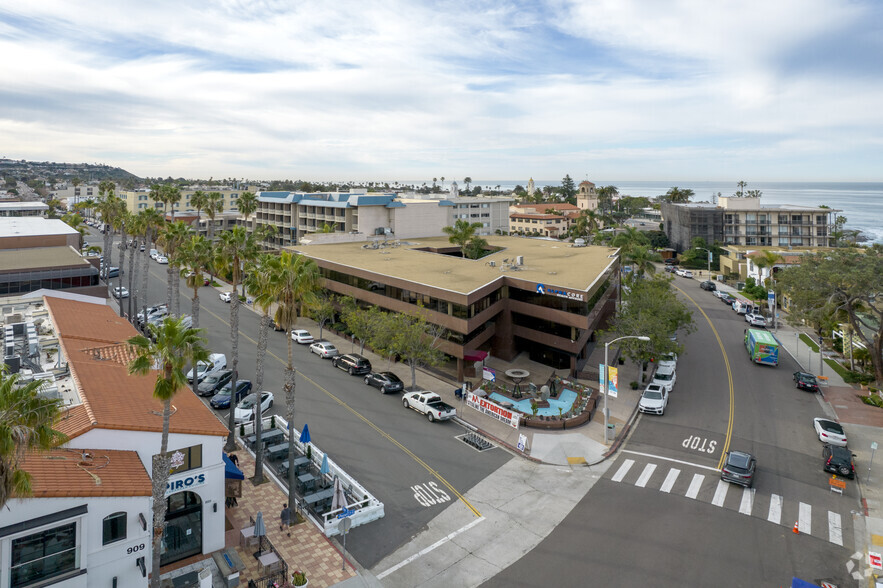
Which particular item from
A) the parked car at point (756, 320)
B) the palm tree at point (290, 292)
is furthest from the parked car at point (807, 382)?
the palm tree at point (290, 292)

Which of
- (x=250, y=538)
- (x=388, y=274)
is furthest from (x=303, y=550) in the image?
(x=388, y=274)

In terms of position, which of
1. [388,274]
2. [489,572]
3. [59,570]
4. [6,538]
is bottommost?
[489,572]

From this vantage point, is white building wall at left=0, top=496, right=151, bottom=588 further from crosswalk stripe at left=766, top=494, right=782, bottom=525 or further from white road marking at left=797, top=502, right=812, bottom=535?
white road marking at left=797, top=502, right=812, bottom=535

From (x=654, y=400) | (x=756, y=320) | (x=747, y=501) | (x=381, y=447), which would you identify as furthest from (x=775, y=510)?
(x=756, y=320)

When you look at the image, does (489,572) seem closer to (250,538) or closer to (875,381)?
(250,538)

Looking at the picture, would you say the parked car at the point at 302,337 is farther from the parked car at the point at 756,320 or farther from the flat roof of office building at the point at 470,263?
the parked car at the point at 756,320

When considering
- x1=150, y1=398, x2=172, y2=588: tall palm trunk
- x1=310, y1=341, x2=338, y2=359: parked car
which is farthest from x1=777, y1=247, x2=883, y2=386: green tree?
x1=150, y1=398, x2=172, y2=588: tall palm trunk

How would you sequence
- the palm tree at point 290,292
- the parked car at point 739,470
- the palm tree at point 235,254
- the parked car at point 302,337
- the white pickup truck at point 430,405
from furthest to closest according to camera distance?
the parked car at point 302,337, the white pickup truck at point 430,405, the palm tree at point 235,254, the parked car at point 739,470, the palm tree at point 290,292
